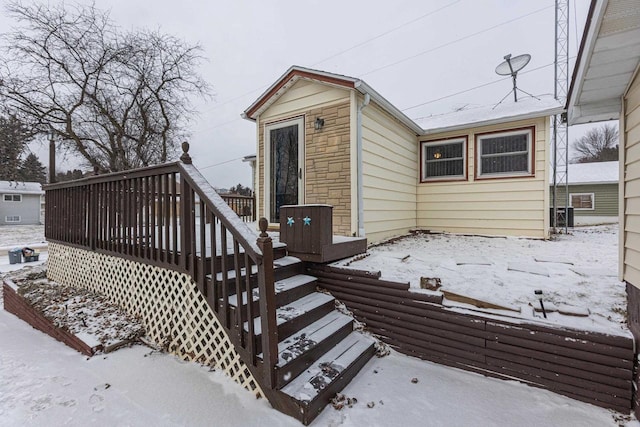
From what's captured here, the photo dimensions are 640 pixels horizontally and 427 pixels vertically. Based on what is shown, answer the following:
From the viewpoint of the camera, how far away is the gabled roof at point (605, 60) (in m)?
1.71

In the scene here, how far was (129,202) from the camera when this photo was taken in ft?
10.6

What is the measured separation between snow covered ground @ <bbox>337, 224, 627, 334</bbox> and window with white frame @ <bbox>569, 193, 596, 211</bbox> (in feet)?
43.5

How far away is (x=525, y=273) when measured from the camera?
10.8 ft

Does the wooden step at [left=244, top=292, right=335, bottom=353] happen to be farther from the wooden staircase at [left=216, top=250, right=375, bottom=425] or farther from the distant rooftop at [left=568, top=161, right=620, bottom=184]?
the distant rooftop at [left=568, top=161, right=620, bottom=184]

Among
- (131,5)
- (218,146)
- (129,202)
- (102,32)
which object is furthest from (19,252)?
(218,146)

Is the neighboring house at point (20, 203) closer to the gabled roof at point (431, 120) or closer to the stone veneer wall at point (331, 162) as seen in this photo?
the gabled roof at point (431, 120)

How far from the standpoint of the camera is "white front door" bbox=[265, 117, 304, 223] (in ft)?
17.4

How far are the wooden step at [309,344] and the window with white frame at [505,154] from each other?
5166mm

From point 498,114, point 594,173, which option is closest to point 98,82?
point 498,114

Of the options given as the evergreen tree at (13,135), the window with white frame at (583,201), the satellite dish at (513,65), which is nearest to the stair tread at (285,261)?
the satellite dish at (513,65)

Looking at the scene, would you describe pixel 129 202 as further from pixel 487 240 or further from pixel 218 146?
pixel 218 146

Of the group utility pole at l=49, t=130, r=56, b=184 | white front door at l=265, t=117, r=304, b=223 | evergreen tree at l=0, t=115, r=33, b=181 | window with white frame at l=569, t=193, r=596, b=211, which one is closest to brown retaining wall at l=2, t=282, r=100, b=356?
white front door at l=265, t=117, r=304, b=223

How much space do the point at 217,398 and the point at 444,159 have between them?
6556mm

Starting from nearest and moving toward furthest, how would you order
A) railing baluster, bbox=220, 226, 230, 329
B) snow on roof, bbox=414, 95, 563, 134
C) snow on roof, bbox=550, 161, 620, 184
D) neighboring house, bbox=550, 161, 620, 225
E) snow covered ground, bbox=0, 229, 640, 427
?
snow covered ground, bbox=0, 229, 640, 427, railing baluster, bbox=220, 226, 230, 329, snow on roof, bbox=414, 95, 563, 134, neighboring house, bbox=550, 161, 620, 225, snow on roof, bbox=550, 161, 620, 184
